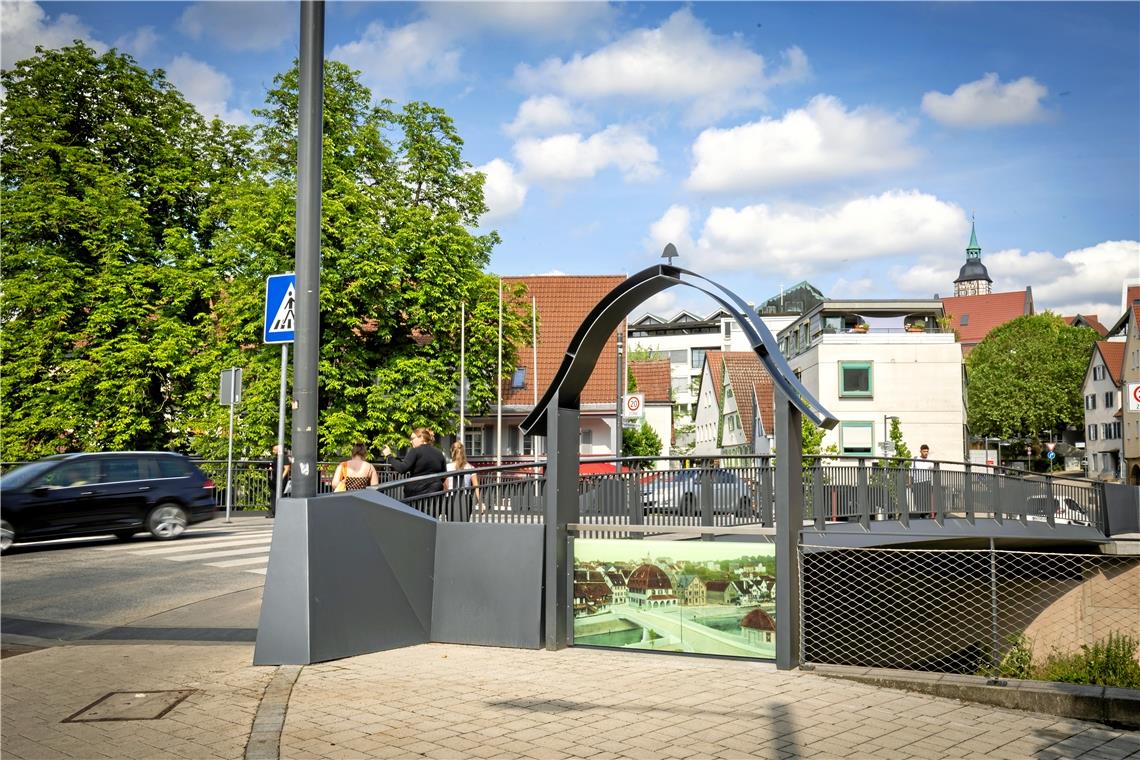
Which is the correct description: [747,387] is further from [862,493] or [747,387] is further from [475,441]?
[862,493]

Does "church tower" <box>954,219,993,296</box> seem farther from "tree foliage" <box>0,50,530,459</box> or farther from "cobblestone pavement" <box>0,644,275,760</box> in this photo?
"cobblestone pavement" <box>0,644,275,760</box>

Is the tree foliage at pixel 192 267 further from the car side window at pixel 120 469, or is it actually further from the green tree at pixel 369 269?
the car side window at pixel 120 469

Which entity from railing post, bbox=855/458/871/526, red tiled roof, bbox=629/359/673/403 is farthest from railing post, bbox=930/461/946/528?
red tiled roof, bbox=629/359/673/403

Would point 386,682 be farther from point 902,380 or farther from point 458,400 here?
point 902,380

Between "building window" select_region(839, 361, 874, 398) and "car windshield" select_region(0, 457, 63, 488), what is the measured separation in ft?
153

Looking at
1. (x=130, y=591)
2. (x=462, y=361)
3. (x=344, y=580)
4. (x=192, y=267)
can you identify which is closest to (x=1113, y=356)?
(x=462, y=361)

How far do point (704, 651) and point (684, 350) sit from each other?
12805cm

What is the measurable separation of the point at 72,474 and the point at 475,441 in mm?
38043

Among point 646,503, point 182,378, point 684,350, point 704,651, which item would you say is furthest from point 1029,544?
point 684,350

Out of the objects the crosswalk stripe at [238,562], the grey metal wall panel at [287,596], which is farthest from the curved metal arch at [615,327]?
the crosswalk stripe at [238,562]

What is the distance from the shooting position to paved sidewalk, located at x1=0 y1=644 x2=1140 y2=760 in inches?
222

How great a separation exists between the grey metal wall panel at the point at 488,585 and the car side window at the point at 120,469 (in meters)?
10.0

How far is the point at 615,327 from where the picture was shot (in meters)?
9.16

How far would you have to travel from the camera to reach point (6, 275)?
35.5m
